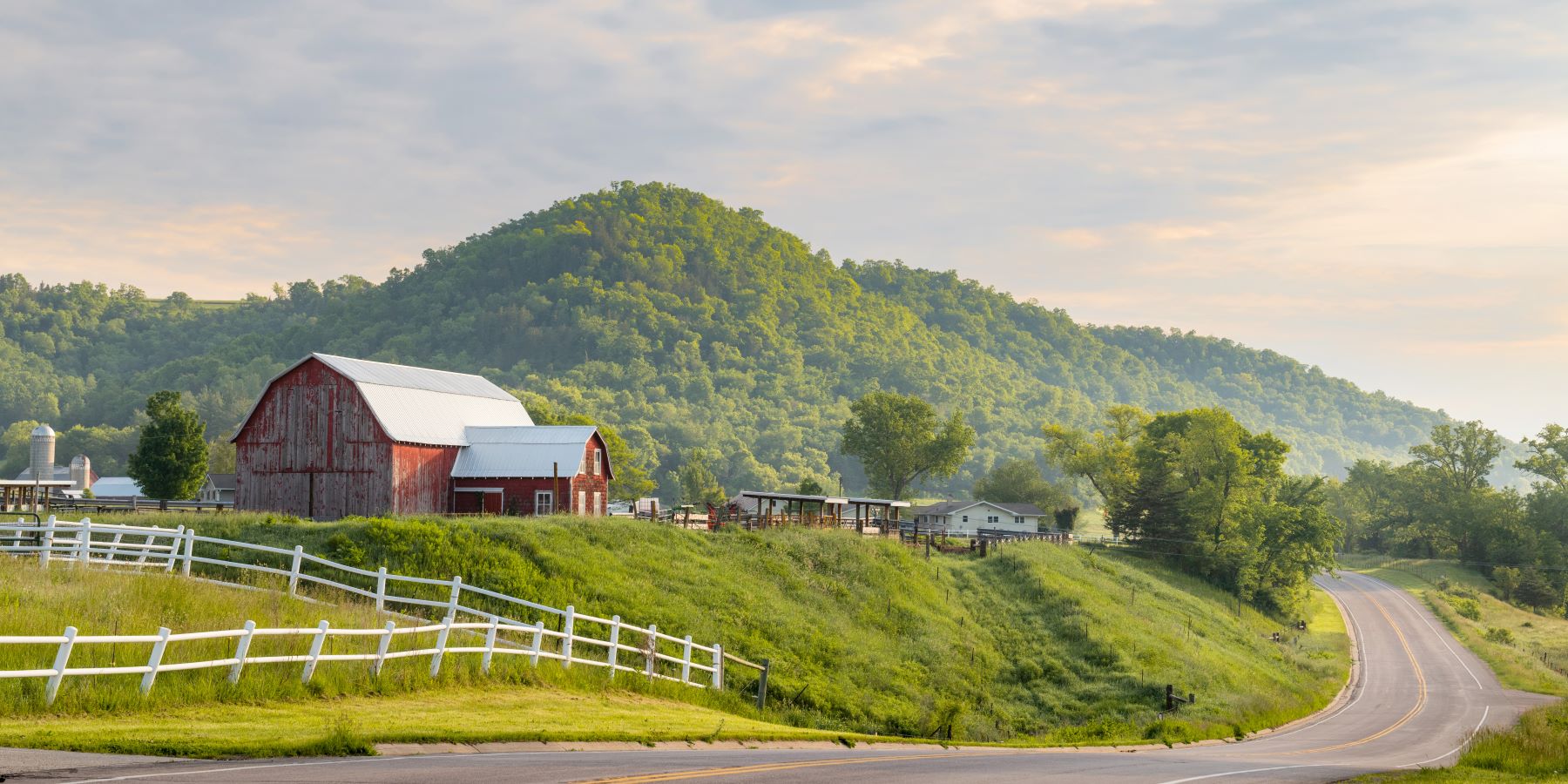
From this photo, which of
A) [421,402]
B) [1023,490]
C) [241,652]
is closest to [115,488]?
[421,402]

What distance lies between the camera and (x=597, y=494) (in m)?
56.6

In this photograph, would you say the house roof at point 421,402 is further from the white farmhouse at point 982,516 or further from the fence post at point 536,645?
the white farmhouse at point 982,516

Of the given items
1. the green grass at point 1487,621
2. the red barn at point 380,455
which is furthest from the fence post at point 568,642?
the green grass at point 1487,621

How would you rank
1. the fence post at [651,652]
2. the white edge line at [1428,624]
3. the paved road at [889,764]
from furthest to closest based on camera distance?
the white edge line at [1428,624] → the fence post at [651,652] → the paved road at [889,764]

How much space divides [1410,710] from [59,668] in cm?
6170

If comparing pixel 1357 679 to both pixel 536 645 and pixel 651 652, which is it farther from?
pixel 536 645

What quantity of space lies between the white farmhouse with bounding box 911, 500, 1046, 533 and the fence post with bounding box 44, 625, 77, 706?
343 ft

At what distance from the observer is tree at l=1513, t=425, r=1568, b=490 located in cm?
14788

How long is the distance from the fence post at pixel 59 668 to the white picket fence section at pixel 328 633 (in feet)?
0.04

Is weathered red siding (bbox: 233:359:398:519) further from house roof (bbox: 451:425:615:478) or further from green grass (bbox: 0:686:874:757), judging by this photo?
green grass (bbox: 0:686:874:757)

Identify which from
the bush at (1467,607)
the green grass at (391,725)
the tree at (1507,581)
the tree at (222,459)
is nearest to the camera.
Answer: the green grass at (391,725)

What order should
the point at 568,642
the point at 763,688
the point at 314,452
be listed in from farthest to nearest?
the point at 314,452, the point at 763,688, the point at 568,642

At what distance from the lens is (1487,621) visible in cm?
10494

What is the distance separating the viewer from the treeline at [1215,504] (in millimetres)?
95375
